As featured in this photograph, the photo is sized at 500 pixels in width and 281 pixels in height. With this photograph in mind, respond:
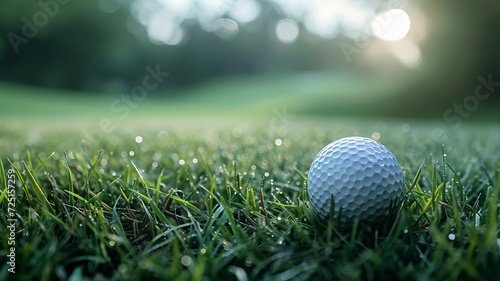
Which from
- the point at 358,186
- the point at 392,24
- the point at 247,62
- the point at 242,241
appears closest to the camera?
the point at 242,241

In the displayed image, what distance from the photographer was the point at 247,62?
27.1 metres

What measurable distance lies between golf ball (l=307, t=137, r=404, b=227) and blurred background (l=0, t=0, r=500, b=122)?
4593mm

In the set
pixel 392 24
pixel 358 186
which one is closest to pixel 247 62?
pixel 392 24

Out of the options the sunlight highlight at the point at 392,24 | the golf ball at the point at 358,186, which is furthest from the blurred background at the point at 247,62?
the golf ball at the point at 358,186

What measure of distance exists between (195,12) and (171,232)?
27409 millimetres

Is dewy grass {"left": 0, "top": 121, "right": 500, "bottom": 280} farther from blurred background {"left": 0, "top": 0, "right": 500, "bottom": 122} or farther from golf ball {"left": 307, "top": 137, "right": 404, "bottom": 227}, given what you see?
blurred background {"left": 0, "top": 0, "right": 500, "bottom": 122}

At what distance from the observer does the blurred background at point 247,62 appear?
1135cm

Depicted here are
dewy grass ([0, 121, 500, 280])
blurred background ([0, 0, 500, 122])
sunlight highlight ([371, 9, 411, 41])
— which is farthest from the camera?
blurred background ([0, 0, 500, 122])

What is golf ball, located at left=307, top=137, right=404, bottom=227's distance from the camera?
1052 millimetres

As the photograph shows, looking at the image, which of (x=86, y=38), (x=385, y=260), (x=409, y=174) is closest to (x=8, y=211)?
(x=385, y=260)

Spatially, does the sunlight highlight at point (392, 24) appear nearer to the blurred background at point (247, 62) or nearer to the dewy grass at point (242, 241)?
the blurred background at point (247, 62)

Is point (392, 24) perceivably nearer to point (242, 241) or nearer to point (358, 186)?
point (358, 186)

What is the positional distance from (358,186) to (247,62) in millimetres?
26756

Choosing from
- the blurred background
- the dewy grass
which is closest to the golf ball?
the dewy grass
